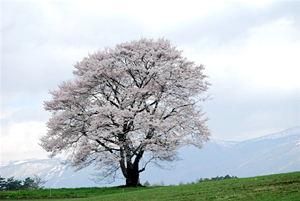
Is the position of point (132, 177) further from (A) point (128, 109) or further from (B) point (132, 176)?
(A) point (128, 109)

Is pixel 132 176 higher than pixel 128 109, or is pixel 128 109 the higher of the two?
pixel 128 109

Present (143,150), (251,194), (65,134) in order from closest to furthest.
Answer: (251,194)
(143,150)
(65,134)

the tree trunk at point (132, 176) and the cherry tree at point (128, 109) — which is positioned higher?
the cherry tree at point (128, 109)

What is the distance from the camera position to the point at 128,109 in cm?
4031

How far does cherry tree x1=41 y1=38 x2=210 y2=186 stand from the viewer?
39.5m

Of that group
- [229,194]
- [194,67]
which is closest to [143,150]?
[194,67]

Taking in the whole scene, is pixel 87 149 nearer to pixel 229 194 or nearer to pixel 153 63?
pixel 153 63

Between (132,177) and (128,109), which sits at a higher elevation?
(128,109)

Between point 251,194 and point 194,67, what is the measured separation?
2252 cm

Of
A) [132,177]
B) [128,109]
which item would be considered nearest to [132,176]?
[132,177]

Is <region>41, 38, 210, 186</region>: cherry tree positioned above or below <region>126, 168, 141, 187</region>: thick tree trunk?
above

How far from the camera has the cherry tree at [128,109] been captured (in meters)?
39.5

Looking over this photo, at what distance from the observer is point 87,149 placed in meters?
39.6

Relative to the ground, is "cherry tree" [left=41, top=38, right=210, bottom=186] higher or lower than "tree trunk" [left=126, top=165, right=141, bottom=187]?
higher
